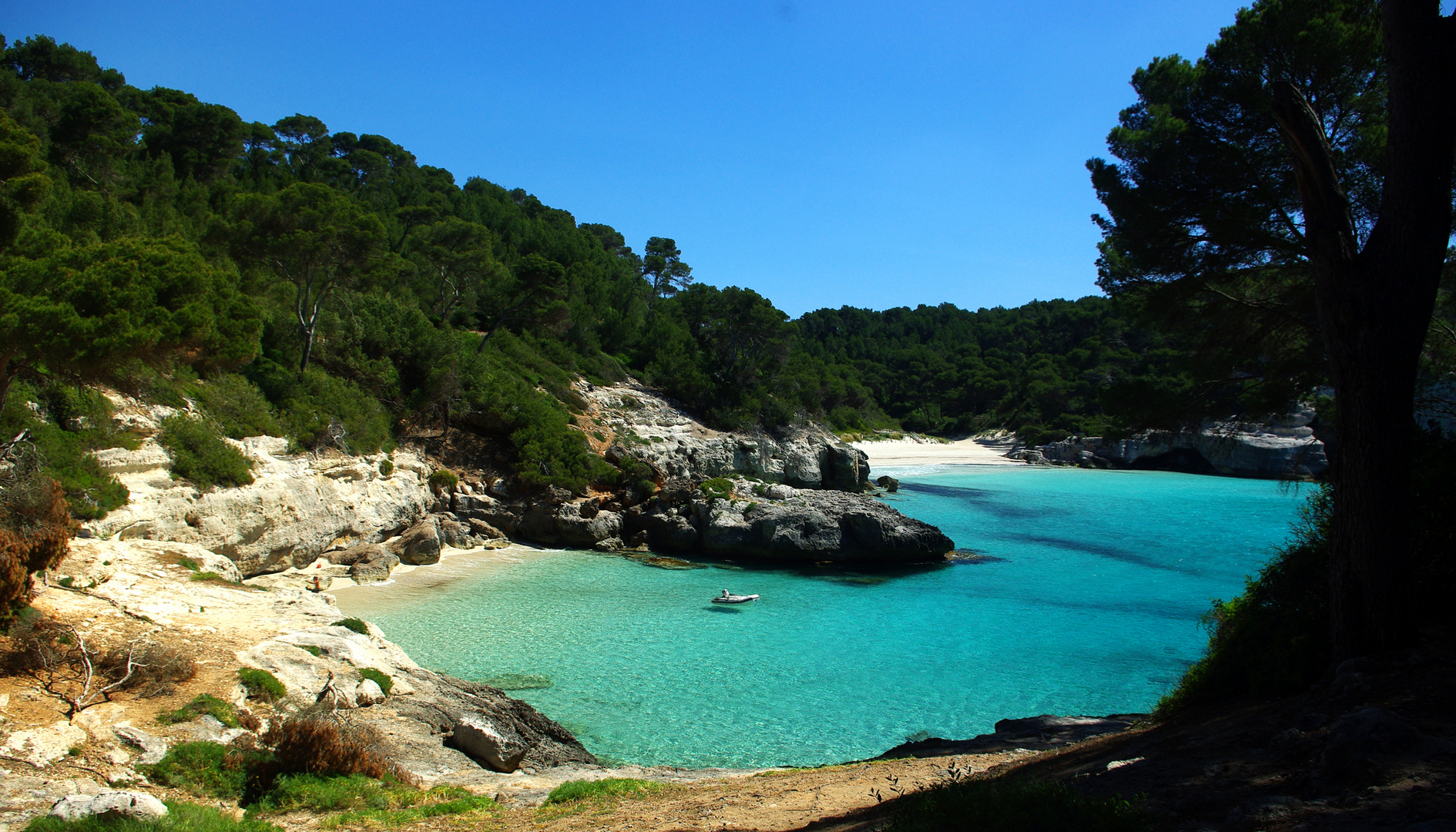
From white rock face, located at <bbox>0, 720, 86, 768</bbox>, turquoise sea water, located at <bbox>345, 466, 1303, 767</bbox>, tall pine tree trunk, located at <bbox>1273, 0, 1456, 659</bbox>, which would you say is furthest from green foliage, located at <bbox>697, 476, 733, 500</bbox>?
tall pine tree trunk, located at <bbox>1273, 0, 1456, 659</bbox>

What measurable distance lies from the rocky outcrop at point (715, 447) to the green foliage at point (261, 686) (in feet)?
69.4

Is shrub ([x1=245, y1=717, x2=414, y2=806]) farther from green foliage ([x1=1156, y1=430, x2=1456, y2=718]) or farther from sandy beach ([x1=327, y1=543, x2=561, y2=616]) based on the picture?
sandy beach ([x1=327, y1=543, x2=561, y2=616])

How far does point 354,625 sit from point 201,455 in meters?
7.25

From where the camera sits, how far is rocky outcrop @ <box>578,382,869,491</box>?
1212 inches

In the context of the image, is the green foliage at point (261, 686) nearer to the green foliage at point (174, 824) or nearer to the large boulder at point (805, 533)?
the green foliage at point (174, 824)

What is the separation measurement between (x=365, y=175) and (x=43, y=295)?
171ft

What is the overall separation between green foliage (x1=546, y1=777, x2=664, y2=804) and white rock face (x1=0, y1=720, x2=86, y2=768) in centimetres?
391

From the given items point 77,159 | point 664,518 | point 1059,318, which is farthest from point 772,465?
point 1059,318

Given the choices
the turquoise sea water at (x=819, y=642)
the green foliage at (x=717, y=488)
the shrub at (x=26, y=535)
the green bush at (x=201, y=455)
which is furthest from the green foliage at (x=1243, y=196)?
the green bush at (x=201, y=455)

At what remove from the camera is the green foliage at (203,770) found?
5684 mm

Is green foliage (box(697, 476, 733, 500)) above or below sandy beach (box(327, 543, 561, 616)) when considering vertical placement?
above

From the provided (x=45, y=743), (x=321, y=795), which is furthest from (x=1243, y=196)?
(x=45, y=743)

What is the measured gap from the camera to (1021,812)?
3.85 metres

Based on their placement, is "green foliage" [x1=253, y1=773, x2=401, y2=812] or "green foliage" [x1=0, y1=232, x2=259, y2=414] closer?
"green foliage" [x1=253, y1=773, x2=401, y2=812]
